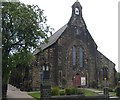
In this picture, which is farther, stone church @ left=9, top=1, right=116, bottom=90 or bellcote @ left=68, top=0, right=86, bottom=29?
bellcote @ left=68, top=0, right=86, bottom=29

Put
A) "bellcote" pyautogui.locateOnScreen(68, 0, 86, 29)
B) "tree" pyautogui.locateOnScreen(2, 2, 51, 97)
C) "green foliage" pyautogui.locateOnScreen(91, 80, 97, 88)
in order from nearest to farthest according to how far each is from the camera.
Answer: "tree" pyautogui.locateOnScreen(2, 2, 51, 97)
"green foliage" pyautogui.locateOnScreen(91, 80, 97, 88)
"bellcote" pyautogui.locateOnScreen(68, 0, 86, 29)

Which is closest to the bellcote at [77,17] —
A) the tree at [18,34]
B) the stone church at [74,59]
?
the stone church at [74,59]

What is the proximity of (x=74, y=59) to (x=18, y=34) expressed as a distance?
22466mm

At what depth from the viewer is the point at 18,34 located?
2438cm

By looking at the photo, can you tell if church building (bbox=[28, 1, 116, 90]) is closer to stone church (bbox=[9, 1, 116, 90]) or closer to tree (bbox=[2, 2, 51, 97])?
stone church (bbox=[9, 1, 116, 90])

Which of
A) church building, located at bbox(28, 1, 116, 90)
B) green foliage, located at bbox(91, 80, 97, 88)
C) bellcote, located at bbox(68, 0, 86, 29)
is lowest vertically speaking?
green foliage, located at bbox(91, 80, 97, 88)

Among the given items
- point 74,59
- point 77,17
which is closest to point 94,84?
point 74,59

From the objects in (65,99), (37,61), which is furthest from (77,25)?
(65,99)

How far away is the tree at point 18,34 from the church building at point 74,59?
16805 millimetres

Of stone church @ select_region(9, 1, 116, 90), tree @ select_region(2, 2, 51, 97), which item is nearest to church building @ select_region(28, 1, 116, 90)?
stone church @ select_region(9, 1, 116, 90)

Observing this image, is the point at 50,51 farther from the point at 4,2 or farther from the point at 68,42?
the point at 4,2

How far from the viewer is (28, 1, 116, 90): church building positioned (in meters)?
43.4

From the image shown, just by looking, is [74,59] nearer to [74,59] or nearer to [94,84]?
[74,59]

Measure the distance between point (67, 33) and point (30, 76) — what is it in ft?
31.0
